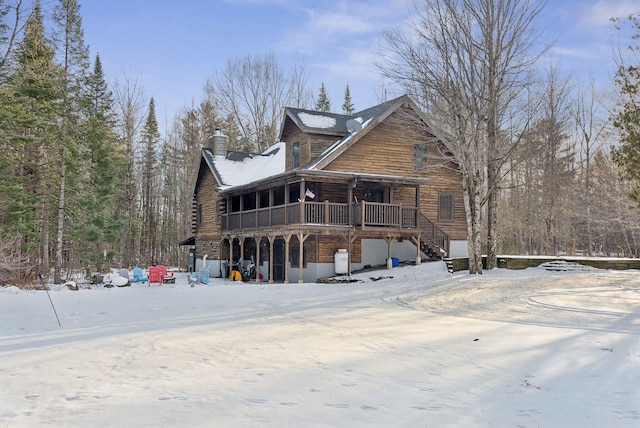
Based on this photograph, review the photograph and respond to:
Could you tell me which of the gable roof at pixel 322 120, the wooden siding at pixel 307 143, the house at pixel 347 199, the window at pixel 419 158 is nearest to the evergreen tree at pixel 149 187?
the house at pixel 347 199

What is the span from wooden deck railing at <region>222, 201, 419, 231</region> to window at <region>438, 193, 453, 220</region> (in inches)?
164

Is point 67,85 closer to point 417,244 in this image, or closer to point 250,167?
point 250,167

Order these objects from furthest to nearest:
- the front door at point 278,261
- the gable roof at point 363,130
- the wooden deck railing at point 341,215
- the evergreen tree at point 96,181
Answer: the evergreen tree at point 96,181 → the front door at point 278,261 → the gable roof at point 363,130 → the wooden deck railing at point 341,215

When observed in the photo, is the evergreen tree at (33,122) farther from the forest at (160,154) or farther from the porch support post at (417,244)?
the porch support post at (417,244)

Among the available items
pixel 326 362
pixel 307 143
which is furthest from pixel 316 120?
pixel 326 362

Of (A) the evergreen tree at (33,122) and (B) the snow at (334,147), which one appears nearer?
(A) the evergreen tree at (33,122)

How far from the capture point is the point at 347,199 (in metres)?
26.0

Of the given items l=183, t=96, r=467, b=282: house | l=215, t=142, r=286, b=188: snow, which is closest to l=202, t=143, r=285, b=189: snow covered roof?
l=215, t=142, r=286, b=188: snow

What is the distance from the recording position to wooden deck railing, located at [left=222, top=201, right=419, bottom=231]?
885 inches

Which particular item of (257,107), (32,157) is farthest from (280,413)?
(257,107)

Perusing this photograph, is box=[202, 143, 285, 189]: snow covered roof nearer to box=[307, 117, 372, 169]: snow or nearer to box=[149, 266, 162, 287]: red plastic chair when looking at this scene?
box=[307, 117, 372, 169]: snow

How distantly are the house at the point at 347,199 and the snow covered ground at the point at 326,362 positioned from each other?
844cm

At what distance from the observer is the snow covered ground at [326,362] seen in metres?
5.23

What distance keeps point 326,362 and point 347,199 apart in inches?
737
